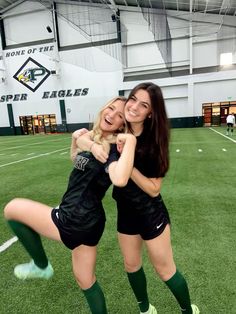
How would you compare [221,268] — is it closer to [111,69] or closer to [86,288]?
[86,288]

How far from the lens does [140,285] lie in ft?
7.82

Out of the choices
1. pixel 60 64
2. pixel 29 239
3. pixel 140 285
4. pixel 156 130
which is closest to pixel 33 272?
pixel 29 239

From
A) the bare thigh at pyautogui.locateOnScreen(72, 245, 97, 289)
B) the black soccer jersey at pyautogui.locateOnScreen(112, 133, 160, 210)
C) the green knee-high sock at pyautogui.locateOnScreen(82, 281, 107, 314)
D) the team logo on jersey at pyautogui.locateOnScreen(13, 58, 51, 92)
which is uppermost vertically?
the team logo on jersey at pyautogui.locateOnScreen(13, 58, 51, 92)

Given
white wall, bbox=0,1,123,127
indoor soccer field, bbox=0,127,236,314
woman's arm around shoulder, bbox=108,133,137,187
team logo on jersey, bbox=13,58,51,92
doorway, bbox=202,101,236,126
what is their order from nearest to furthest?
1. woman's arm around shoulder, bbox=108,133,137,187
2. indoor soccer field, bbox=0,127,236,314
3. doorway, bbox=202,101,236,126
4. white wall, bbox=0,1,123,127
5. team logo on jersey, bbox=13,58,51,92

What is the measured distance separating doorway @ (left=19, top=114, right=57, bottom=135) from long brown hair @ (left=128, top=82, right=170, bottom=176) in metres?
32.7

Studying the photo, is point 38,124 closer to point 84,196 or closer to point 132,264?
point 132,264

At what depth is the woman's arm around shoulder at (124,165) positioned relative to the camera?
1.66 metres

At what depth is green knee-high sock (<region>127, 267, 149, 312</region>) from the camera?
7.73 feet

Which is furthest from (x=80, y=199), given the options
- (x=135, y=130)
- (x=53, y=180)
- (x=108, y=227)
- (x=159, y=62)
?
(x=159, y=62)

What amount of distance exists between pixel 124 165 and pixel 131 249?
0.89 metres

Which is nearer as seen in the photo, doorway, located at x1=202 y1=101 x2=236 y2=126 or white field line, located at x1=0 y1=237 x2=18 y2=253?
white field line, located at x1=0 y1=237 x2=18 y2=253

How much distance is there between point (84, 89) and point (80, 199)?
102 feet

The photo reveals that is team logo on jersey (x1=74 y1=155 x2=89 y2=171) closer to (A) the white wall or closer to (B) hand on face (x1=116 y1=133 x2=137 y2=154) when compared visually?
(B) hand on face (x1=116 y1=133 x2=137 y2=154)

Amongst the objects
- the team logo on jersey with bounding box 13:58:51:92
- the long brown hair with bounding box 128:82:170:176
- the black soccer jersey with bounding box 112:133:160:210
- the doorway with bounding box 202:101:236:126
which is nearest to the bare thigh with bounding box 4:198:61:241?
the black soccer jersey with bounding box 112:133:160:210
